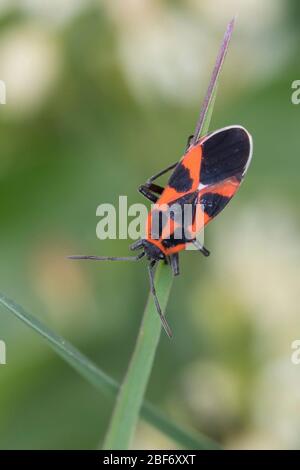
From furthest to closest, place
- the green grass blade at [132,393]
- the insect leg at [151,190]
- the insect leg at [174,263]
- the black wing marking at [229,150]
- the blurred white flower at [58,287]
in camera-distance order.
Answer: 1. the blurred white flower at [58,287]
2. the insect leg at [151,190]
3. the black wing marking at [229,150]
4. the insect leg at [174,263]
5. the green grass blade at [132,393]

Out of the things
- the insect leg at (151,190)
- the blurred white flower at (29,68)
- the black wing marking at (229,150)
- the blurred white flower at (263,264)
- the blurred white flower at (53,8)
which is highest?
A: the blurred white flower at (53,8)

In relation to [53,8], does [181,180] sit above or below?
below

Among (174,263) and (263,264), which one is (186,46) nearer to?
(263,264)

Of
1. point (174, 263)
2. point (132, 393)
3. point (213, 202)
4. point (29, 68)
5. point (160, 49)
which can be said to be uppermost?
point (160, 49)

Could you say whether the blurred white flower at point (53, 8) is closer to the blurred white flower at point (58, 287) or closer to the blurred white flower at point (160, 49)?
the blurred white flower at point (160, 49)

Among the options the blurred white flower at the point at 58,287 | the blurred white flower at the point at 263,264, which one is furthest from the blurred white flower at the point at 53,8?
the blurred white flower at the point at 263,264

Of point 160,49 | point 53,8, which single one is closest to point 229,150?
point 160,49
